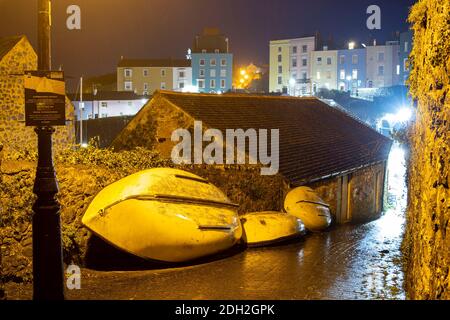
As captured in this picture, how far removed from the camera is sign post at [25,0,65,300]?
22.0 feet

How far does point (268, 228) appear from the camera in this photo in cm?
1141

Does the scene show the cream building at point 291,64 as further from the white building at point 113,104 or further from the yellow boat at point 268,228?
the yellow boat at point 268,228

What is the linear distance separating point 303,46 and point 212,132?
71.3 metres

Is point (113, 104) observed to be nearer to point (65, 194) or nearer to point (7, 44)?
point (7, 44)

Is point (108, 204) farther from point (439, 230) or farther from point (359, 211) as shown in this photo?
point (359, 211)

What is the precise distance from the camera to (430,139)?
18.4 ft

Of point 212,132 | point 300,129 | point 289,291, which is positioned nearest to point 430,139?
point 289,291

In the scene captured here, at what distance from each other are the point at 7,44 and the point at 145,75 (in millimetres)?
56123

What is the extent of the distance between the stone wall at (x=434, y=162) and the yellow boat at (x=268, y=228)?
4.99 m

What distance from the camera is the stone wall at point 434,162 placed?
488 centimetres

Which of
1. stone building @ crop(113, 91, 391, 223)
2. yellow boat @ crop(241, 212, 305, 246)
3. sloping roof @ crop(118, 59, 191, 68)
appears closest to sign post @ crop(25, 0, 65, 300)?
yellow boat @ crop(241, 212, 305, 246)

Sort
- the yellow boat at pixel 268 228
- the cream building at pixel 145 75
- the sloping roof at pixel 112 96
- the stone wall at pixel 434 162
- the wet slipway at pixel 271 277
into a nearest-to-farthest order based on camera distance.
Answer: the stone wall at pixel 434 162 < the wet slipway at pixel 271 277 < the yellow boat at pixel 268 228 < the sloping roof at pixel 112 96 < the cream building at pixel 145 75

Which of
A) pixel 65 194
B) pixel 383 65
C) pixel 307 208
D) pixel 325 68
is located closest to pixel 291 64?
pixel 325 68

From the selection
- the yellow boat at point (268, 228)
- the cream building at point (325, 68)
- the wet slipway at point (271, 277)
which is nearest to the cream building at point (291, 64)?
the cream building at point (325, 68)
